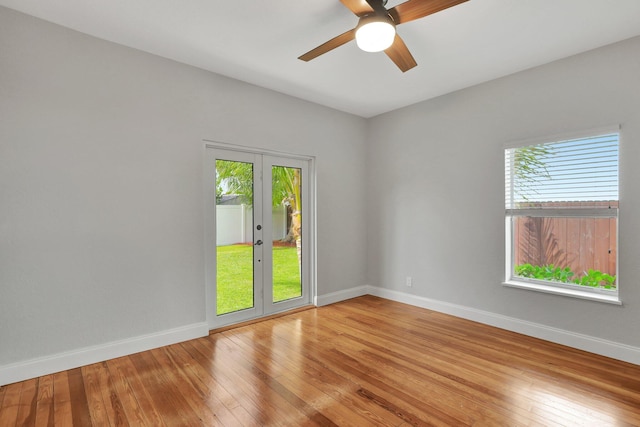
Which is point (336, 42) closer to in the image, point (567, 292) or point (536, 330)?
point (567, 292)

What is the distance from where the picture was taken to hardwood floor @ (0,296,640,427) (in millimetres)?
2061

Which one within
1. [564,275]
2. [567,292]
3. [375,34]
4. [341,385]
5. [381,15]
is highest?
[381,15]

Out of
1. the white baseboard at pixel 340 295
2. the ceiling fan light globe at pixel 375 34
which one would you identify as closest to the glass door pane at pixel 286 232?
the white baseboard at pixel 340 295

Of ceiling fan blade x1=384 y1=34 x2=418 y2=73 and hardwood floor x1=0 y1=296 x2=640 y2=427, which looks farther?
ceiling fan blade x1=384 y1=34 x2=418 y2=73

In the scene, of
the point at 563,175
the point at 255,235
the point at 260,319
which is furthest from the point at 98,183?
the point at 563,175

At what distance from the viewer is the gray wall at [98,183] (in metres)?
2.48

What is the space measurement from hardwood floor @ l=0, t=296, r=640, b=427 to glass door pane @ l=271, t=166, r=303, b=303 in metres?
0.94

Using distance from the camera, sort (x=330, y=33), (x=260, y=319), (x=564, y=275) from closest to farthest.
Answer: (x=330, y=33) < (x=564, y=275) < (x=260, y=319)

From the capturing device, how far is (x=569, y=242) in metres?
3.24

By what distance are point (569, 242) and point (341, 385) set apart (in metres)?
2.75

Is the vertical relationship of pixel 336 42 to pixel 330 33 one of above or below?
below

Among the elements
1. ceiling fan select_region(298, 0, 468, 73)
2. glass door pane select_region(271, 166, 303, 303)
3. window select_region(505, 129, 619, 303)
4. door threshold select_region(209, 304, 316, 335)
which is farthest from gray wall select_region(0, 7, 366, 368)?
window select_region(505, 129, 619, 303)

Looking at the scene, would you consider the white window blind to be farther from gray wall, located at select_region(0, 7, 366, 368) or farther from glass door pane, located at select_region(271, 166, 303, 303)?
gray wall, located at select_region(0, 7, 366, 368)

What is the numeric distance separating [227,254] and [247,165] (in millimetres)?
1113
